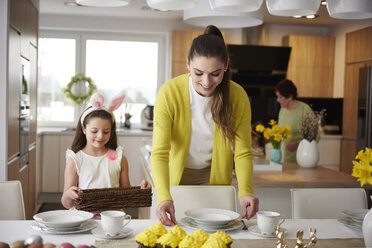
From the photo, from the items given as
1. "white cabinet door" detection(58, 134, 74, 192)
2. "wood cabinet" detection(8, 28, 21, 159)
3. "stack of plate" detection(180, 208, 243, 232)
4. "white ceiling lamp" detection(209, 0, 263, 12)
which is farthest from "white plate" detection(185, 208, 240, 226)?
"white cabinet door" detection(58, 134, 74, 192)

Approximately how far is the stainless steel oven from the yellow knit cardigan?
2069 mm

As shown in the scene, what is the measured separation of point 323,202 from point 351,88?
3.99m

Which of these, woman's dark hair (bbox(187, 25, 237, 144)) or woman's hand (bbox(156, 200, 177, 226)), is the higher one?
woman's dark hair (bbox(187, 25, 237, 144))

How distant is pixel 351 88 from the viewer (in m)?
5.73

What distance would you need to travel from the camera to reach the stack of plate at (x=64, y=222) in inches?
59.3

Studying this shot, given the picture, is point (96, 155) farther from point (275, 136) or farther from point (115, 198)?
point (275, 136)

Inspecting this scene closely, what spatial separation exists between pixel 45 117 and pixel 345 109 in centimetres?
399

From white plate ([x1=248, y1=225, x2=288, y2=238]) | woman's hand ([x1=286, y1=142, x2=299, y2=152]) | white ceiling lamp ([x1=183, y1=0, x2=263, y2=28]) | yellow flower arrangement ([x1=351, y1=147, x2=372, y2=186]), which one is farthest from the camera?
woman's hand ([x1=286, y1=142, x2=299, y2=152])

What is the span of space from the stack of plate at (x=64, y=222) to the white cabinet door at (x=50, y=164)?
160 inches

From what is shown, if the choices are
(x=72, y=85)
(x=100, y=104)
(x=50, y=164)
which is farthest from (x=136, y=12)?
(x=100, y=104)

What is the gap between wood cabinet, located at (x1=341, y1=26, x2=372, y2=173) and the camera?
550cm

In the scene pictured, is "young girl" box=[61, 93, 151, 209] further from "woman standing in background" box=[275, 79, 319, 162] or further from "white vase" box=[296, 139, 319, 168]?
"woman standing in background" box=[275, 79, 319, 162]

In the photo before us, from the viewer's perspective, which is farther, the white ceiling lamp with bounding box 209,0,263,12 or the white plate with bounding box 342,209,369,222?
the white plate with bounding box 342,209,369,222

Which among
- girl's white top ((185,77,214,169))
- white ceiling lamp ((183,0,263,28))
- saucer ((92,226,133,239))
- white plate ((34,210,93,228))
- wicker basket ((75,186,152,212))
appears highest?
white ceiling lamp ((183,0,263,28))
